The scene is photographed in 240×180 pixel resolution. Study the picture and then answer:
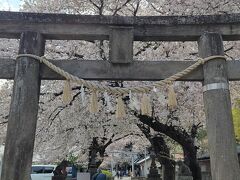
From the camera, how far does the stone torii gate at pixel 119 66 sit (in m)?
4.23

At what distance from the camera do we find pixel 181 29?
15.6 ft

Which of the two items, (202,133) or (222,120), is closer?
(222,120)

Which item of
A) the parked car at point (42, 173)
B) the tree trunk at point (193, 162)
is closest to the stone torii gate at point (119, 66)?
the tree trunk at point (193, 162)

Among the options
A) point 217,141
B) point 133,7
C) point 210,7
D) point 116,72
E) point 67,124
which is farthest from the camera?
point 67,124

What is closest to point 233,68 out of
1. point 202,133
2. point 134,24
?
point 134,24

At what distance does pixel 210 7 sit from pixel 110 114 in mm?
5342

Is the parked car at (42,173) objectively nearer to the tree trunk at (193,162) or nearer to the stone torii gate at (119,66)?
the tree trunk at (193,162)

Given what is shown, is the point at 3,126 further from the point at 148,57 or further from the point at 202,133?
the point at 202,133

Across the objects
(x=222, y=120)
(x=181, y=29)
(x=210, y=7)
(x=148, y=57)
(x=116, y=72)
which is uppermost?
(x=210, y=7)

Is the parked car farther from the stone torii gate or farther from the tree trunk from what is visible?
the stone torii gate

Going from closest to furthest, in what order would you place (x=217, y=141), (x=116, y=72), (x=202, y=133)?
(x=217, y=141)
(x=116, y=72)
(x=202, y=133)

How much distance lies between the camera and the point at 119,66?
15.1 feet

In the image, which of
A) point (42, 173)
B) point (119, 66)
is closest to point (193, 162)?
point (119, 66)

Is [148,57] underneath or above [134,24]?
above
